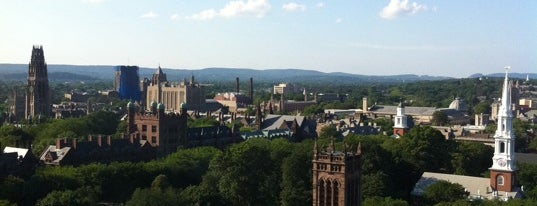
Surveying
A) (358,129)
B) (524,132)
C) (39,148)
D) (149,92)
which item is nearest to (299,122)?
(358,129)

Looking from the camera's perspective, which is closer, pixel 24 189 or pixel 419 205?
pixel 24 189

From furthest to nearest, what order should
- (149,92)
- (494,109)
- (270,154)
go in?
(149,92) → (494,109) → (270,154)

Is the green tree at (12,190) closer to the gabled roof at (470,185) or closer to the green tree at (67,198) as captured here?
the green tree at (67,198)

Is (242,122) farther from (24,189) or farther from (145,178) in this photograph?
(24,189)

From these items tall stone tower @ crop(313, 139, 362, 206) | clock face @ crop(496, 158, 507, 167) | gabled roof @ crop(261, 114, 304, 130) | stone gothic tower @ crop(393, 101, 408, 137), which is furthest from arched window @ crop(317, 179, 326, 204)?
gabled roof @ crop(261, 114, 304, 130)

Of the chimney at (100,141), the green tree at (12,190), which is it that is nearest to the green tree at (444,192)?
the green tree at (12,190)

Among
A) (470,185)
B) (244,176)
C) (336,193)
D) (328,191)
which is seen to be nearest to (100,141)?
(244,176)

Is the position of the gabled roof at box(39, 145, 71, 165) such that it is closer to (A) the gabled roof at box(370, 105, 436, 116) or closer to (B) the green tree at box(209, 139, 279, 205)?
(B) the green tree at box(209, 139, 279, 205)
